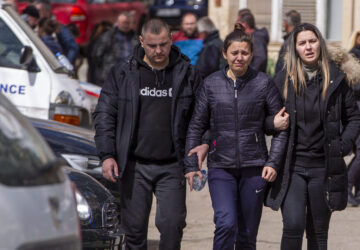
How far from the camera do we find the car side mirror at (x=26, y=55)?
9109 millimetres

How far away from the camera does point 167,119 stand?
5574 mm

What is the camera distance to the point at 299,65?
225 inches

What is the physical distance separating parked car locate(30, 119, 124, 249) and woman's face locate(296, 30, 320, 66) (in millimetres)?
1556

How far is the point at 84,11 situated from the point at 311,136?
49.7ft

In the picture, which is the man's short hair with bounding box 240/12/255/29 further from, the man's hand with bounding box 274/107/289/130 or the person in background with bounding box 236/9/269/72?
the man's hand with bounding box 274/107/289/130

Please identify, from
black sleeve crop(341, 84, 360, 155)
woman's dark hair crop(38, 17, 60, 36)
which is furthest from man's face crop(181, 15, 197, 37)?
black sleeve crop(341, 84, 360, 155)

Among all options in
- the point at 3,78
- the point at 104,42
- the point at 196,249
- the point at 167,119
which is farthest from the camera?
the point at 104,42

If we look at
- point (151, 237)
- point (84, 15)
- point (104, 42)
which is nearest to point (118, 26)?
point (104, 42)

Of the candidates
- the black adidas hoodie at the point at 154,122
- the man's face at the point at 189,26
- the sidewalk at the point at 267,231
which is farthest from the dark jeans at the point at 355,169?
the black adidas hoodie at the point at 154,122

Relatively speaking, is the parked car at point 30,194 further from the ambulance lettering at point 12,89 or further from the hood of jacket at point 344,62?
the ambulance lettering at point 12,89

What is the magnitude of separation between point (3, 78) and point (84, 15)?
36.4ft

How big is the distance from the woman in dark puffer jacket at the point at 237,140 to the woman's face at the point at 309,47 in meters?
0.28

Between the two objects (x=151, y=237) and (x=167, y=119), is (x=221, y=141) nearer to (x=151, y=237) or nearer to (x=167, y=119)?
(x=167, y=119)

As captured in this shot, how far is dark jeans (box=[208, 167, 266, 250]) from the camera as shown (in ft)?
18.2
